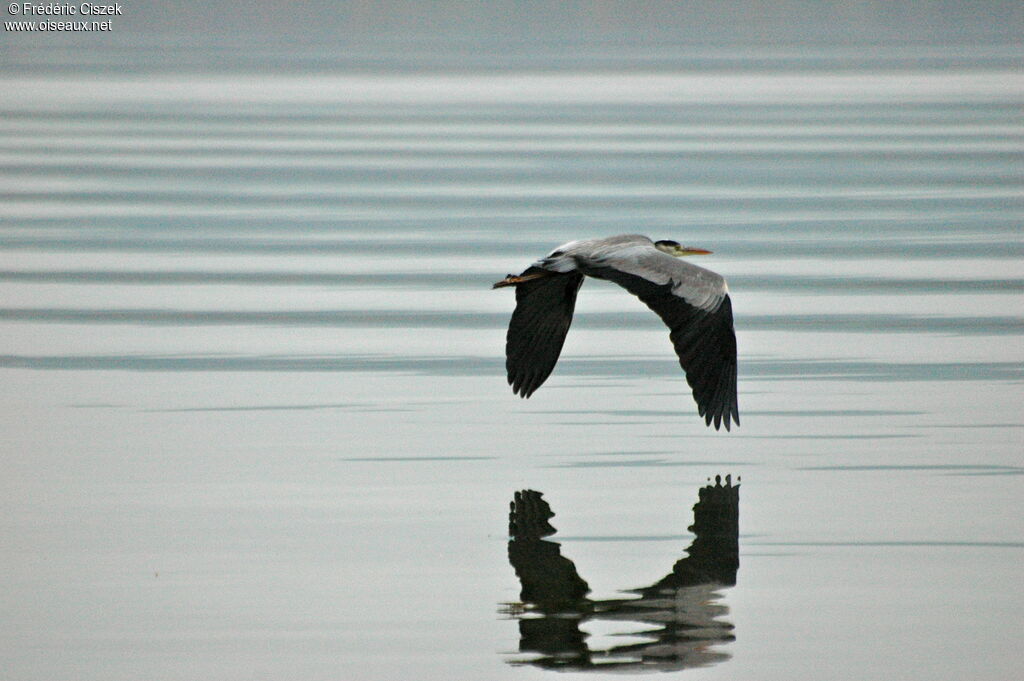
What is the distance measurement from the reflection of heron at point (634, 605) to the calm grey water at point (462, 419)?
0.19 feet

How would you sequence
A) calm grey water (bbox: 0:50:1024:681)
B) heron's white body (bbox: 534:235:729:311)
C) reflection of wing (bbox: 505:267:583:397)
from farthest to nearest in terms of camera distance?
reflection of wing (bbox: 505:267:583:397) < heron's white body (bbox: 534:235:729:311) < calm grey water (bbox: 0:50:1024:681)

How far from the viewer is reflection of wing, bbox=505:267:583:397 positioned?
9.08 m

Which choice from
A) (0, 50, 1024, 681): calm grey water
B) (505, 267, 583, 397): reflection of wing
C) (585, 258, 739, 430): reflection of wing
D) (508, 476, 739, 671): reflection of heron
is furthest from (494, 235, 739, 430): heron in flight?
(508, 476, 739, 671): reflection of heron

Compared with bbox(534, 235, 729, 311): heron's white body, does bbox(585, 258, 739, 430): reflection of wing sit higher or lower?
lower

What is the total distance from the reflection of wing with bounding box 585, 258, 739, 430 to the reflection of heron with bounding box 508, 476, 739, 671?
825 millimetres

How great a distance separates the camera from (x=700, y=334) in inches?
318

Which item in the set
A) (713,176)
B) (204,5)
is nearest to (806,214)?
(713,176)

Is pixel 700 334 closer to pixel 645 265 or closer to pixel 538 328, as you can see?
pixel 645 265

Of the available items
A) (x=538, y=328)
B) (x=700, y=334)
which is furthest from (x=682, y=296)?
(x=538, y=328)

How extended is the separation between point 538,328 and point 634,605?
306cm

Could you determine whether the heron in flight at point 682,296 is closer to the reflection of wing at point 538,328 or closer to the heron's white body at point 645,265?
the heron's white body at point 645,265

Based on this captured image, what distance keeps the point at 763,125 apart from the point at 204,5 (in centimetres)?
5418

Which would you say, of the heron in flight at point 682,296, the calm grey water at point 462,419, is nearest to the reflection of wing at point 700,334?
the heron in flight at point 682,296

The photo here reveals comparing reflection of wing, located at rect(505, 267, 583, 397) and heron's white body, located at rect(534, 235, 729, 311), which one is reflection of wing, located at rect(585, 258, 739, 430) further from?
reflection of wing, located at rect(505, 267, 583, 397)
